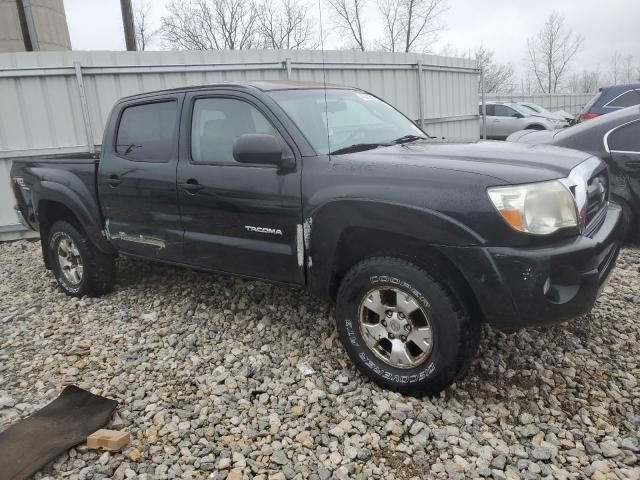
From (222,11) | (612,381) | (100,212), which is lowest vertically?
(612,381)

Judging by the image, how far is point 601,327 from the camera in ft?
12.3

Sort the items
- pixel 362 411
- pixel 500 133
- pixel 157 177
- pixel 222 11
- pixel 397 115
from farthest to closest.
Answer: pixel 222 11, pixel 500 133, pixel 397 115, pixel 157 177, pixel 362 411

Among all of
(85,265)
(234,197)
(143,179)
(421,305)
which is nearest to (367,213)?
(421,305)

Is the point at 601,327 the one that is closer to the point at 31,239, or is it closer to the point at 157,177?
the point at 157,177

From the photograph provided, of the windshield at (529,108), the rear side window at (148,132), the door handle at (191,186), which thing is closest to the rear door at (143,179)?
the rear side window at (148,132)

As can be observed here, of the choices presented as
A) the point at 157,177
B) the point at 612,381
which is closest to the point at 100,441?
the point at 157,177

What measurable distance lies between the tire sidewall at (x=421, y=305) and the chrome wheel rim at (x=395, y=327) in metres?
0.03

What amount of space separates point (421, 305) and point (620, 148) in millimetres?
3633

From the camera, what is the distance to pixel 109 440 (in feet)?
8.90

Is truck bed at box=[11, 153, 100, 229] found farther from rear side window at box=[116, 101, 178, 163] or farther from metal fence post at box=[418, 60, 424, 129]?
metal fence post at box=[418, 60, 424, 129]

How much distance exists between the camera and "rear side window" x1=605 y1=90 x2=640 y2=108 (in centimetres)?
1029

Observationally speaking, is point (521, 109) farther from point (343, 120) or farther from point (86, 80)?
point (343, 120)

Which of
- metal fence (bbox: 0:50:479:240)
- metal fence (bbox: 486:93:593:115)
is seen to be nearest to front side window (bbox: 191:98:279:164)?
metal fence (bbox: 0:50:479:240)

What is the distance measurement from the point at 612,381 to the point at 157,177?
3335mm
